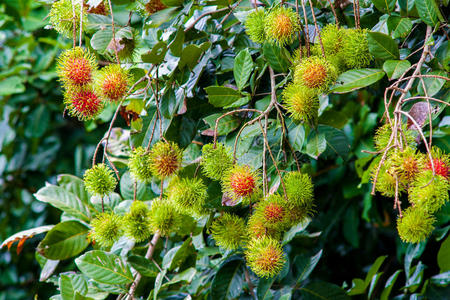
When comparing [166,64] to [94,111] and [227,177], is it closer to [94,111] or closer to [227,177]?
[94,111]

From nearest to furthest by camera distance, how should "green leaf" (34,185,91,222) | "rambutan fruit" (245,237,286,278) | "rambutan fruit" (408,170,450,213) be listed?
"rambutan fruit" (408,170,450,213) < "rambutan fruit" (245,237,286,278) < "green leaf" (34,185,91,222)

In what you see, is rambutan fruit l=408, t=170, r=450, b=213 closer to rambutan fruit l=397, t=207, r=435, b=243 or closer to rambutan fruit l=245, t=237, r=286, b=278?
rambutan fruit l=397, t=207, r=435, b=243

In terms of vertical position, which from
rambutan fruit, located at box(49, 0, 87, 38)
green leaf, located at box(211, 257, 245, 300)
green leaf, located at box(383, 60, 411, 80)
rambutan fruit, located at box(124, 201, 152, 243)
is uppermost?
rambutan fruit, located at box(49, 0, 87, 38)

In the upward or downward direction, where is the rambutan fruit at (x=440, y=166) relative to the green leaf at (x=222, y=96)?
downward

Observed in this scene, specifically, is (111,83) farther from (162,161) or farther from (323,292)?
(323,292)

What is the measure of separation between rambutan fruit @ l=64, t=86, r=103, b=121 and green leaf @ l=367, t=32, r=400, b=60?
1.66ft

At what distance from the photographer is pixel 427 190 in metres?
0.63

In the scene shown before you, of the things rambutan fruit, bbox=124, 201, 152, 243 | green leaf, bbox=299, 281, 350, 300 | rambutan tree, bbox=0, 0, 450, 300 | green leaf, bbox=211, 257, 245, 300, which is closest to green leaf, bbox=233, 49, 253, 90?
rambutan tree, bbox=0, 0, 450, 300

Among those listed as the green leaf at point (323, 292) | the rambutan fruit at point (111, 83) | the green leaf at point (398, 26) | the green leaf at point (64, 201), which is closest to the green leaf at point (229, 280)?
the green leaf at point (323, 292)

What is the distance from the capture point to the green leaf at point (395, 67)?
0.82 metres

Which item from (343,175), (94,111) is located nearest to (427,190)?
(94,111)

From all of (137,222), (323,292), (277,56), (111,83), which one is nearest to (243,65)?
(277,56)

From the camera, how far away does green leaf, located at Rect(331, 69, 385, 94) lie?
83 cm

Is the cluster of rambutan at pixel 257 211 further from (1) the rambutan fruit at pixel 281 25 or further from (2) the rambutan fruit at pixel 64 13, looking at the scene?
(2) the rambutan fruit at pixel 64 13
